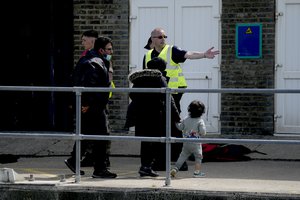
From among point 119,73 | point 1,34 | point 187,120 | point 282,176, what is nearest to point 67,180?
point 187,120

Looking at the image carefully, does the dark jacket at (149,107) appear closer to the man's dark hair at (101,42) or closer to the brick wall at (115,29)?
the man's dark hair at (101,42)

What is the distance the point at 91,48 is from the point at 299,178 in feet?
10.5

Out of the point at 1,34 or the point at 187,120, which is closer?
the point at 187,120

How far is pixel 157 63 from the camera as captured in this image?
10484 mm

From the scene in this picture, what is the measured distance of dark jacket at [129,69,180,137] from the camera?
1011 centimetres

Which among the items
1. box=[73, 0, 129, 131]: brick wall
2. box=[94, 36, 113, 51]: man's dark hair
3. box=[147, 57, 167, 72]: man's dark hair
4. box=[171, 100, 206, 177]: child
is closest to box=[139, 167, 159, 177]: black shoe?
box=[171, 100, 206, 177]: child

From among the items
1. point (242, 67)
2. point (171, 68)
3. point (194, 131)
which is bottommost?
point (194, 131)

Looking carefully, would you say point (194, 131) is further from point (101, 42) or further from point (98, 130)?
point (101, 42)

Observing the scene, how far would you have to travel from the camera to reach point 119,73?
14.3m

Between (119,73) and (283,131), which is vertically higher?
(119,73)

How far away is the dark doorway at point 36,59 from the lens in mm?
14867

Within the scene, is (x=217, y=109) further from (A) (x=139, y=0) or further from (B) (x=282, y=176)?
(B) (x=282, y=176)

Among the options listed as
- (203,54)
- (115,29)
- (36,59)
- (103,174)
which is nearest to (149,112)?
(103,174)

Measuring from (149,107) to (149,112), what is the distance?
0.22ft
